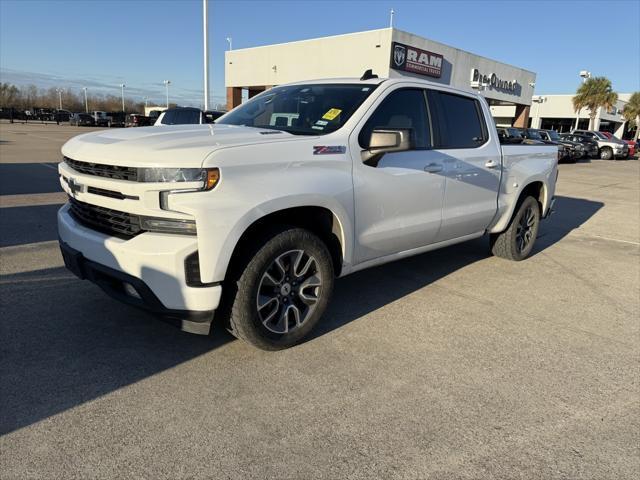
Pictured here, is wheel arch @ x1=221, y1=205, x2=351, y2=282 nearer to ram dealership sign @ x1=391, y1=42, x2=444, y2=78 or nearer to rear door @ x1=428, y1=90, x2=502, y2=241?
rear door @ x1=428, y1=90, x2=502, y2=241

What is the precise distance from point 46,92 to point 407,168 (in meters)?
134

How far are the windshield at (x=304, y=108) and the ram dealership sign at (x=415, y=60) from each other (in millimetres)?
21261

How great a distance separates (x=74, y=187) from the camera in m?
3.34

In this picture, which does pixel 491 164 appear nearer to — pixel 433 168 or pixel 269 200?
pixel 433 168

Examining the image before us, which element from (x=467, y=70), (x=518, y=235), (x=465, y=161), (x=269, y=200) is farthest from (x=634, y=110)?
(x=269, y=200)

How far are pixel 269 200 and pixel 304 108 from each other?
53.5 inches

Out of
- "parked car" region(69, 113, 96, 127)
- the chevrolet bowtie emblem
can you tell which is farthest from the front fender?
"parked car" region(69, 113, 96, 127)

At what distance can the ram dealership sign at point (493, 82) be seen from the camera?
30000 millimetres

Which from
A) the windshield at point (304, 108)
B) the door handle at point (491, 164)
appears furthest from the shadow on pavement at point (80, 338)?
the windshield at point (304, 108)

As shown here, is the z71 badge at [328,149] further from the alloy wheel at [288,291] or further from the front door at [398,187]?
the alloy wheel at [288,291]

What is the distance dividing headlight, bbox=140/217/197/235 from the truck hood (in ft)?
1.04

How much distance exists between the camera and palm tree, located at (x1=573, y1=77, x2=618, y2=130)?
52.3 m

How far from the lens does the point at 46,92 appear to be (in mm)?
115688

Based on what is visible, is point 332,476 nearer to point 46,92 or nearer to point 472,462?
point 472,462
